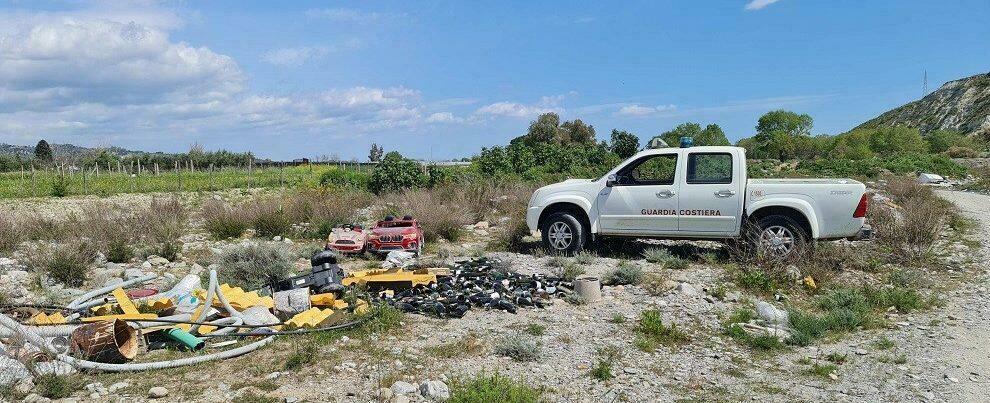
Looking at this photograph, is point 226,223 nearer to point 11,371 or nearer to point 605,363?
point 11,371

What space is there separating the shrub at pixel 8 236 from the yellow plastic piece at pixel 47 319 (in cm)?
624

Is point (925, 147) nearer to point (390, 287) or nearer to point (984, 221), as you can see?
point (984, 221)

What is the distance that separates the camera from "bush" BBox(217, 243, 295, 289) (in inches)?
347

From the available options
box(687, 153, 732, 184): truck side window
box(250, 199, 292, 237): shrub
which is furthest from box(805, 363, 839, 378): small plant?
box(250, 199, 292, 237): shrub

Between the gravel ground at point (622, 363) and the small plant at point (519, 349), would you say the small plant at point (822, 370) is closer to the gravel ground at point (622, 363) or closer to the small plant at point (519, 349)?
the gravel ground at point (622, 363)

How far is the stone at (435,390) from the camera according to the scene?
500cm

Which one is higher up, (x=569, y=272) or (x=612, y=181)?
(x=612, y=181)

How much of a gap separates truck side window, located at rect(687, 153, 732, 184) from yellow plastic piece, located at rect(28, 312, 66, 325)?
8.26m

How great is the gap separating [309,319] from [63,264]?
4811mm

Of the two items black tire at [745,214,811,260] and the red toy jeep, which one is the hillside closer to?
black tire at [745,214,811,260]

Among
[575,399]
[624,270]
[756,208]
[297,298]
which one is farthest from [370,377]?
[756,208]

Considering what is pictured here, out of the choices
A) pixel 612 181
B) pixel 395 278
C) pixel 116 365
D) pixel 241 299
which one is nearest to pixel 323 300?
pixel 241 299

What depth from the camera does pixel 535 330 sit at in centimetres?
675

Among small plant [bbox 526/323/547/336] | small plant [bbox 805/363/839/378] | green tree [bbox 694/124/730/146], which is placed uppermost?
green tree [bbox 694/124/730/146]
